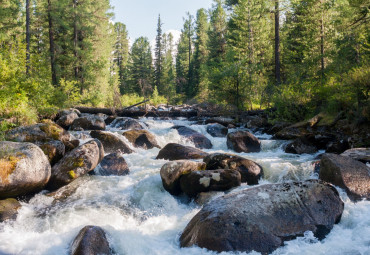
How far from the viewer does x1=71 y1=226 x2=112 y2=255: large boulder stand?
12.3 feet

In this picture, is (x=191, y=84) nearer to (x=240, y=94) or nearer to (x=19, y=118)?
(x=240, y=94)

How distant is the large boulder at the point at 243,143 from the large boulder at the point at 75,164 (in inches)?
218

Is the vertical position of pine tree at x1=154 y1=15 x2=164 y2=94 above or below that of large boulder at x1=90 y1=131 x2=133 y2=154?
above

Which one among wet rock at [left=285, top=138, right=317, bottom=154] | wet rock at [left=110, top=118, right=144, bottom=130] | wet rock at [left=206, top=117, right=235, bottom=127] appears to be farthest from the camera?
wet rock at [left=206, top=117, right=235, bottom=127]

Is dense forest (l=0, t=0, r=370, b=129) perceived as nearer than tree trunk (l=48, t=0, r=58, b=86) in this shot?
Yes

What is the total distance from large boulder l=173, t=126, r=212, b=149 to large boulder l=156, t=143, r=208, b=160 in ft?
9.05

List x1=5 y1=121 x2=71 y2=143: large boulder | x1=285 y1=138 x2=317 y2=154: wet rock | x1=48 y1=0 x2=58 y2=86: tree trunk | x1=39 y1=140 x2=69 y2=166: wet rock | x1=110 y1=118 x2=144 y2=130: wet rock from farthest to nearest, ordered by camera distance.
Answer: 1. x1=48 y1=0 x2=58 y2=86: tree trunk
2. x1=110 y1=118 x2=144 y2=130: wet rock
3. x1=285 y1=138 x2=317 y2=154: wet rock
4. x1=5 y1=121 x2=71 y2=143: large boulder
5. x1=39 y1=140 x2=69 y2=166: wet rock

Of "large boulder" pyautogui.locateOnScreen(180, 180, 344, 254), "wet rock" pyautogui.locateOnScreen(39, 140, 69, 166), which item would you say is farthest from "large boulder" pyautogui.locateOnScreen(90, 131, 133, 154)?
"large boulder" pyautogui.locateOnScreen(180, 180, 344, 254)

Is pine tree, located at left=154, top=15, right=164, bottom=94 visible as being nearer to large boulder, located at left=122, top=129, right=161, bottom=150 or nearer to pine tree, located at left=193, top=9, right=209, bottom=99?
pine tree, located at left=193, top=9, right=209, bottom=99

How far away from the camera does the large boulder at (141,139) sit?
10.7 metres

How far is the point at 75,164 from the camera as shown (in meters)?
7.05

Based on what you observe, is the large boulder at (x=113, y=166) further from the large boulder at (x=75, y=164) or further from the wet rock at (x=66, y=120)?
the wet rock at (x=66, y=120)

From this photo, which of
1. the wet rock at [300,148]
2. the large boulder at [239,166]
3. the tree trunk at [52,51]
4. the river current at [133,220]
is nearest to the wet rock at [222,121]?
the wet rock at [300,148]

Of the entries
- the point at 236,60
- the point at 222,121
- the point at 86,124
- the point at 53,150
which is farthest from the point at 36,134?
the point at 236,60
